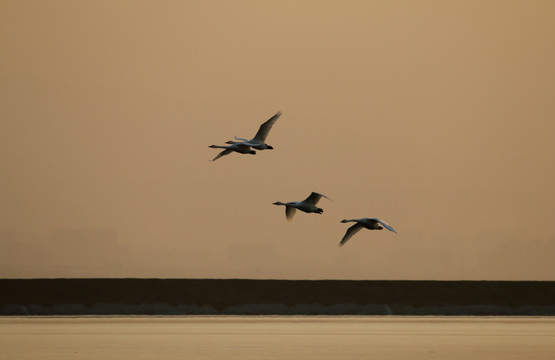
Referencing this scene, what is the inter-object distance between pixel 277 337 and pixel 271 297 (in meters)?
6.22

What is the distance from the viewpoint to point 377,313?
1174 inches

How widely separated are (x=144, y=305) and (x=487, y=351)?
11.3 m

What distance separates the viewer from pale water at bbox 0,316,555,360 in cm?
1930

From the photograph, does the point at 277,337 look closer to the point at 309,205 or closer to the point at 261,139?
the point at 309,205

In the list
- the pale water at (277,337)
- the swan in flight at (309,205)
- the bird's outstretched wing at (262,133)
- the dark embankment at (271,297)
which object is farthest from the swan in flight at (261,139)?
the dark embankment at (271,297)

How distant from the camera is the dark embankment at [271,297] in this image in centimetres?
2848

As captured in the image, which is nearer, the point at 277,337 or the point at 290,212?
the point at 290,212

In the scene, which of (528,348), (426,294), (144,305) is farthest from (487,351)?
(144,305)

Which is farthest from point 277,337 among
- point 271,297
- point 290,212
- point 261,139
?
point 271,297

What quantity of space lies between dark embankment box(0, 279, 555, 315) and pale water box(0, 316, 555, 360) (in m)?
0.44

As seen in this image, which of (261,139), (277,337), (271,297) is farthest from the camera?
(271,297)

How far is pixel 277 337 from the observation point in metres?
23.1

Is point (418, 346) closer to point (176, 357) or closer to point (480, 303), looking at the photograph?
point (176, 357)

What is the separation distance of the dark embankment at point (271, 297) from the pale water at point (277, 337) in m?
0.44
